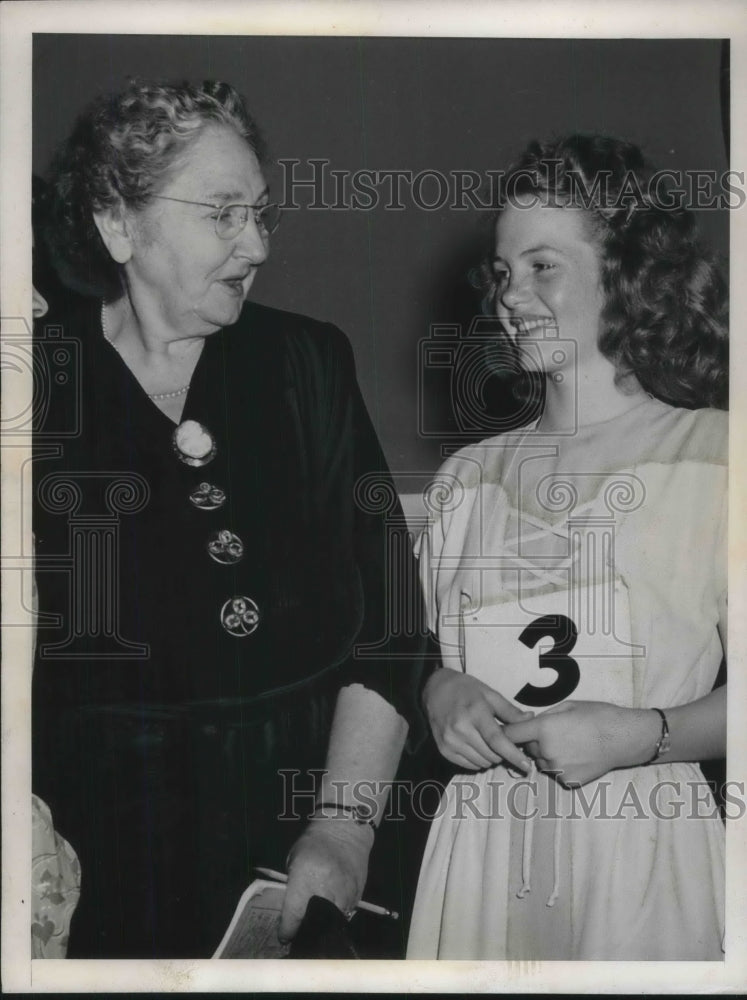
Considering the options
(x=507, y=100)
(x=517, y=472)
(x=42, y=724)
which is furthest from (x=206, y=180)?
(x=42, y=724)

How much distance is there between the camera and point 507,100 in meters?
1.67

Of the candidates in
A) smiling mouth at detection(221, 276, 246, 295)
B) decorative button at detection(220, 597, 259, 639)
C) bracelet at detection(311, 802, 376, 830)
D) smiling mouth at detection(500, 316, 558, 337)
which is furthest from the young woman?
smiling mouth at detection(221, 276, 246, 295)

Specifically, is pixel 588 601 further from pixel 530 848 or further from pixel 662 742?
pixel 530 848

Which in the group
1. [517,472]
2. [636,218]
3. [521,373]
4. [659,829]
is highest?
[636,218]

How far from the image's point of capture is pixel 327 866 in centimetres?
164

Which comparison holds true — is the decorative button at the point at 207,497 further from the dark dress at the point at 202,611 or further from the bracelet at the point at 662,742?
the bracelet at the point at 662,742

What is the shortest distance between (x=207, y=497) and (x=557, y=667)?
2.03 feet

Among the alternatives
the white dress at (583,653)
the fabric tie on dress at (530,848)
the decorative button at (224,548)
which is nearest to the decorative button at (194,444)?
the decorative button at (224,548)

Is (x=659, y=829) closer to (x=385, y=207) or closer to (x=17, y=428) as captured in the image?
(x=385, y=207)

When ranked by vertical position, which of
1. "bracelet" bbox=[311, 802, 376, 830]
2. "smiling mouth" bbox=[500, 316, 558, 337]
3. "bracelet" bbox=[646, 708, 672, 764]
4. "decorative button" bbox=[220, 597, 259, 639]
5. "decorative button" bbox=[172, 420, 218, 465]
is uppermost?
"smiling mouth" bbox=[500, 316, 558, 337]

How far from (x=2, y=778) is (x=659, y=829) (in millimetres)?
1062

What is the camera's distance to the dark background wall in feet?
5.45

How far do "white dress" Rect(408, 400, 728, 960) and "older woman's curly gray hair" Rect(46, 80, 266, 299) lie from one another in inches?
25.5

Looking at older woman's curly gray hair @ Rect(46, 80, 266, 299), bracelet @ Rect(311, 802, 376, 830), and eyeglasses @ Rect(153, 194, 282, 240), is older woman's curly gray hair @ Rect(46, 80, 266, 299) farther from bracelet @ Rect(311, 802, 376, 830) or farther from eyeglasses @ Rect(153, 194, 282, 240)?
bracelet @ Rect(311, 802, 376, 830)
